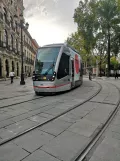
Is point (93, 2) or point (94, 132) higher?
point (93, 2)

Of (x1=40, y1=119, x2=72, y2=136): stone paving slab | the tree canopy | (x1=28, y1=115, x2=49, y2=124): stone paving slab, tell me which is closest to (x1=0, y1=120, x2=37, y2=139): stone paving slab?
(x1=28, y1=115, x2=49, y2=124): stone paving slab

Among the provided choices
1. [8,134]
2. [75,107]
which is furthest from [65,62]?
[8,134]

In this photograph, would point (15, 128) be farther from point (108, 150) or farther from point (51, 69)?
point (51, 69)

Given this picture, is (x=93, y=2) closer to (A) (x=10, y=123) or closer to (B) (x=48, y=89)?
(B) (x=48, y=89)

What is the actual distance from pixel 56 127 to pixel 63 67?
208 inches

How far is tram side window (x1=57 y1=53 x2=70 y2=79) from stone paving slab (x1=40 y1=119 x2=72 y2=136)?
4.43m

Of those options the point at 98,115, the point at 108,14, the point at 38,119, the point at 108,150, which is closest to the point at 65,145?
the point at 108,150

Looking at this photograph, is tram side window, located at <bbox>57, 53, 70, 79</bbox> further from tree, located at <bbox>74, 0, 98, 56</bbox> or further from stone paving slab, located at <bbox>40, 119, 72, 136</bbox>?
tree, located at <bbox>74, 0, 98, 56</bbox>

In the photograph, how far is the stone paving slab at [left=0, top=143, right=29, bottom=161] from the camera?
2397mm

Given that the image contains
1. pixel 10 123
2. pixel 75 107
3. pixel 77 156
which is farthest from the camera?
pixel 75 107

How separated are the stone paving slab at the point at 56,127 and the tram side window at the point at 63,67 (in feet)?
14.5

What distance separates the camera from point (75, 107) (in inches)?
226

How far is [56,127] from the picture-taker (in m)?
3.74

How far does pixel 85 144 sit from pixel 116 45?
108 feet
